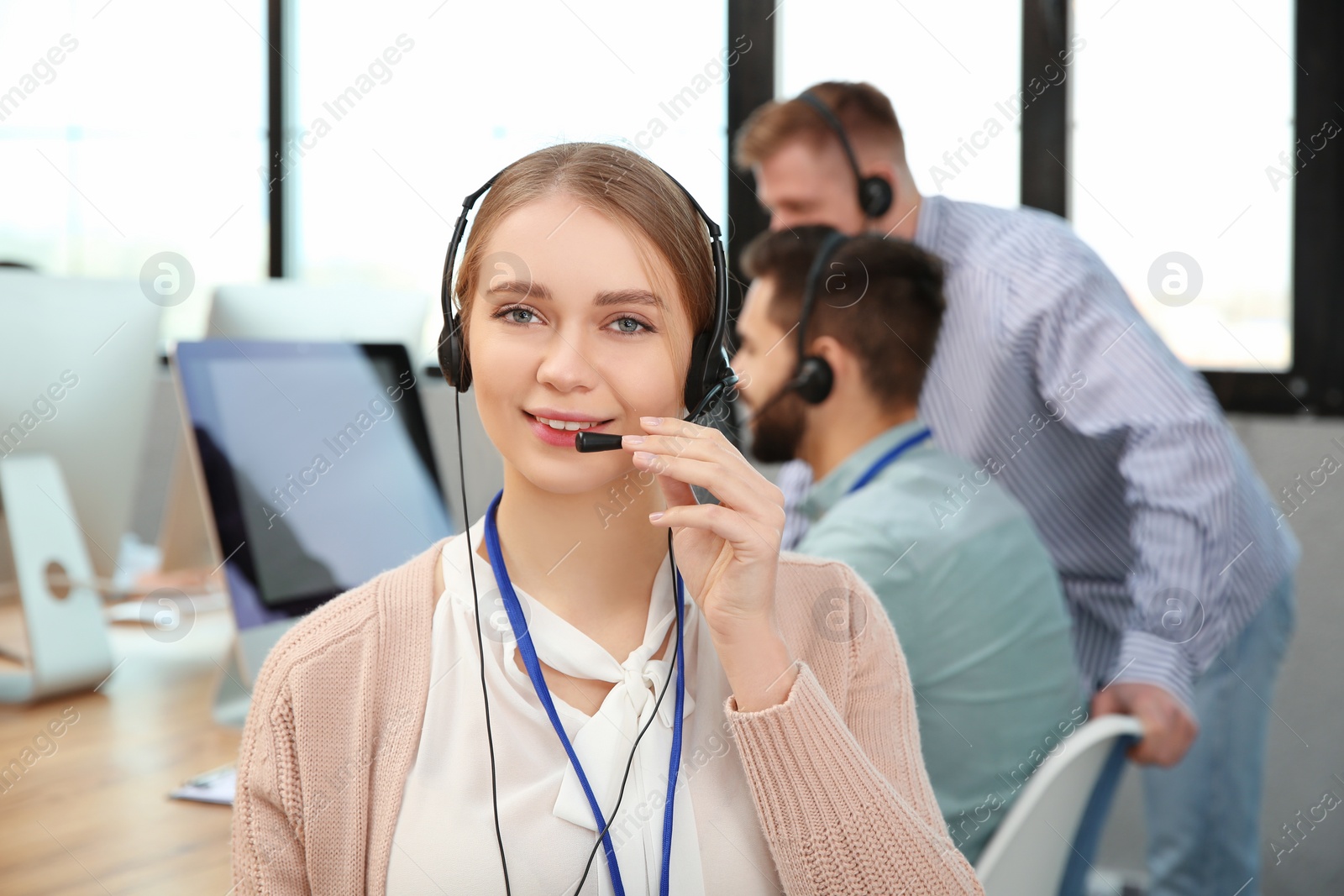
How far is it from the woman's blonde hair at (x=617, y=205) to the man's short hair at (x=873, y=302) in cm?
71

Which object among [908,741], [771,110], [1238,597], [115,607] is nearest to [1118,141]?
[771,110]

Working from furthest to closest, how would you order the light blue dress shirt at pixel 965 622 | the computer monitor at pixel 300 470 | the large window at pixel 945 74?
1. the large window at pixel 945 74
2. the computer monitor at pixel 300 470
3. the light blue dress shirt at pixel 965 622

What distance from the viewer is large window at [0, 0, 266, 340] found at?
329cm

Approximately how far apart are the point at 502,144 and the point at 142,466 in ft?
4.65

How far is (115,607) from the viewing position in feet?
6.56

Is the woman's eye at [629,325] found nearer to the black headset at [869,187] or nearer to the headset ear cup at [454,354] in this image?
the headset ear cup at [454,354]

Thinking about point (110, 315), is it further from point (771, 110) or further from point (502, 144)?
point (502, 144)

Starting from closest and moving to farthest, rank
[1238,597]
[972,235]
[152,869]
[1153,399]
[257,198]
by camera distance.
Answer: [152,869] → [1153,399] → [1238,597] → [972,235] → [257,198]

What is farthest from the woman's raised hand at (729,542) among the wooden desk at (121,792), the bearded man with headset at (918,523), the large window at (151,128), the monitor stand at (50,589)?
the large window at (151,128)

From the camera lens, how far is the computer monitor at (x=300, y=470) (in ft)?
4.77

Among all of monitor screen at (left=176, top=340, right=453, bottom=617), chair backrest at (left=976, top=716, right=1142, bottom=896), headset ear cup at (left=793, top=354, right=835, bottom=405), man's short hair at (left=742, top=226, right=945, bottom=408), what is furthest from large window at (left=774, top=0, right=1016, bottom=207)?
chair backrest at (left=976, top=716, right=1142, bottom=896)

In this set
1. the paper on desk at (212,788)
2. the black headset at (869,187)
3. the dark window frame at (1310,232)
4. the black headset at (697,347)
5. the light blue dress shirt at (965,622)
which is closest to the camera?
the black headset at (697,347)

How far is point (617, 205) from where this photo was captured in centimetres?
85

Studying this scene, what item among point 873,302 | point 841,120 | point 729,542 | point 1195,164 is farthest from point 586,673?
point 1195,164
